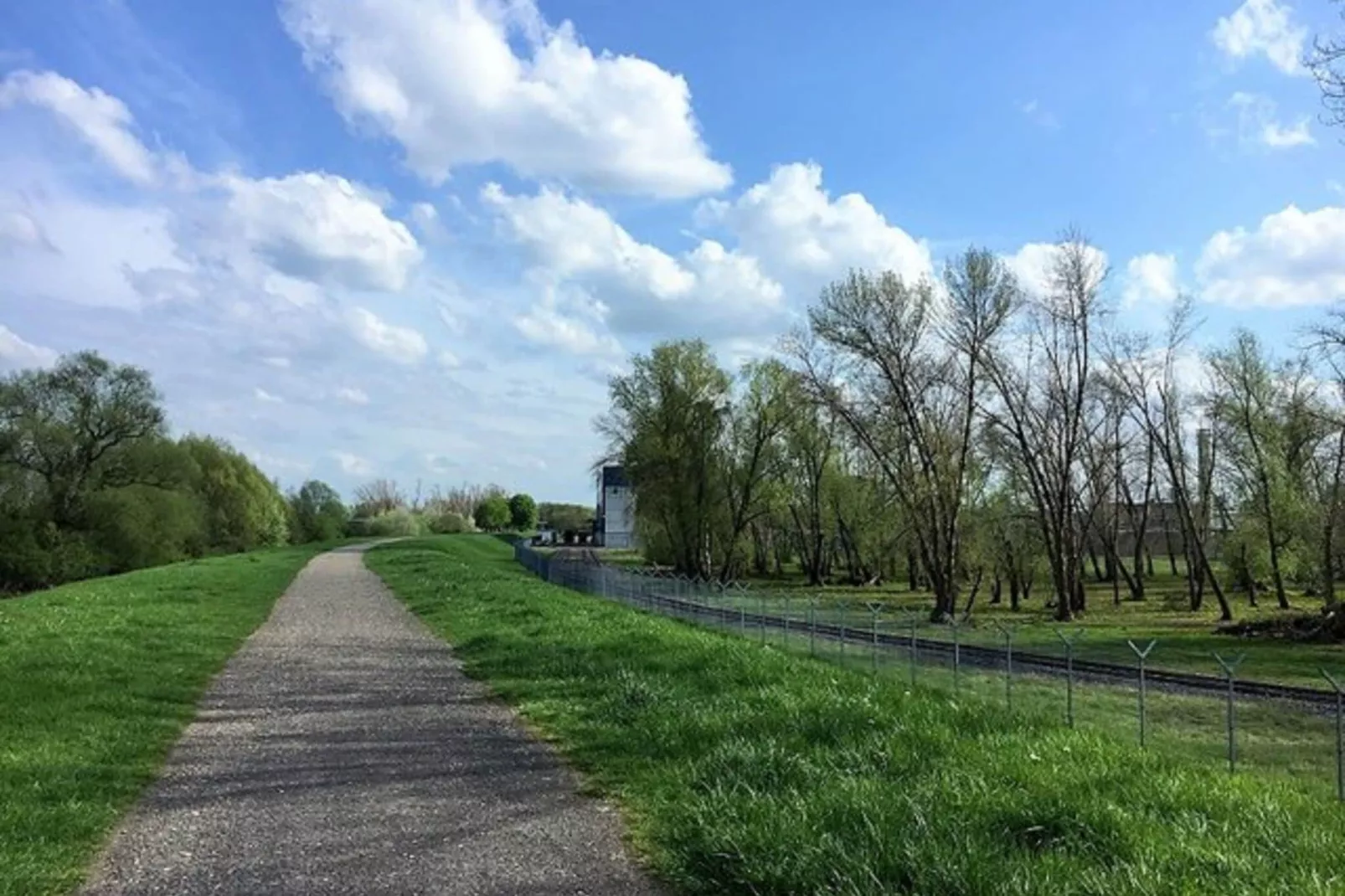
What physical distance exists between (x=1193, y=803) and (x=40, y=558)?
59530mm

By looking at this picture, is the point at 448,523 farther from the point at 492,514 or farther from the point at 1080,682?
the point at 1080,682

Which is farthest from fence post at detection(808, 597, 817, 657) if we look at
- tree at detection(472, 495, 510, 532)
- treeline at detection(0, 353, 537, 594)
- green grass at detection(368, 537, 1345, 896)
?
tree at detection(472, 495, 510, 532)

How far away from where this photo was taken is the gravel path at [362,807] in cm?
591

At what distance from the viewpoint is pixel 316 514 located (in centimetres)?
11125

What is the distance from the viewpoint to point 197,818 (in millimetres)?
7242

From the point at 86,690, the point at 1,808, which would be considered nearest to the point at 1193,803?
the point at 1,808

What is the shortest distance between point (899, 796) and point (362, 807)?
12.0ft

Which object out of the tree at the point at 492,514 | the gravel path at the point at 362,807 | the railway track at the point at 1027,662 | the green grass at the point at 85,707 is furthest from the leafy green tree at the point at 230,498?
the gravel path at the point at 362,807

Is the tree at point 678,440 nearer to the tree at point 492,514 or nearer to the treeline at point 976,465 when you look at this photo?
the treeline at point 976,465

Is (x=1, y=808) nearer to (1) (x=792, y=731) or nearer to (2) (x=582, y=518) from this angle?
(1) (x=792, y=731)

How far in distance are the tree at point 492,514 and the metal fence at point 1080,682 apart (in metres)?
A: 120

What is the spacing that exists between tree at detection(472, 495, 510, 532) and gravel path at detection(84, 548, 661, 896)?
134m

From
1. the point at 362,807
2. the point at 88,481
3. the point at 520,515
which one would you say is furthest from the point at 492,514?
the point at 362,807

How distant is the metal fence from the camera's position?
10.8 m
